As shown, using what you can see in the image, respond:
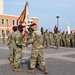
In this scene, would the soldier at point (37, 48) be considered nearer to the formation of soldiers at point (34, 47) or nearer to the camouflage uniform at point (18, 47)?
the formation of soldiers at point (34, 47)

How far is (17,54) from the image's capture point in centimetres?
1080

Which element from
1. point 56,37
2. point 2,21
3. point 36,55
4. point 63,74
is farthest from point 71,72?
point 2,21

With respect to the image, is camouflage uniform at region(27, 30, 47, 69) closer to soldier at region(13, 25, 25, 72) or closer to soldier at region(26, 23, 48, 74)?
soldier at region(26, 23, 48, 74)

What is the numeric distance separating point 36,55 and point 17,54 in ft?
2.97

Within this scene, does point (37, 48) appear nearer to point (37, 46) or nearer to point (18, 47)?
point (37, 46)

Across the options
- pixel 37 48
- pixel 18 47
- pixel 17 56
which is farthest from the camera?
pixel 18 47

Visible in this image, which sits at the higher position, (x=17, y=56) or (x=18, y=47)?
(x=18, y=47)

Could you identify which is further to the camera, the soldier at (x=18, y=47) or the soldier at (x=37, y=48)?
the soldier at (x=18, y=47)

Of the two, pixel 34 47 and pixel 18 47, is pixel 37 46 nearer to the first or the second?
pixel 34 47

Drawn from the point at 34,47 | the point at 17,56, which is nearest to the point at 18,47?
the point at 17,56

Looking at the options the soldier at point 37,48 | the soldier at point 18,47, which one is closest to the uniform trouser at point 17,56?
the soldier at point 18,47

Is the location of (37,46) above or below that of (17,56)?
above

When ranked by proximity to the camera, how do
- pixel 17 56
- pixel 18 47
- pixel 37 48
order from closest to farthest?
pixel 37 48
pixel 17 56
pixel 18 47

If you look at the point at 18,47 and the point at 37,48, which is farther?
the point at 18,47
